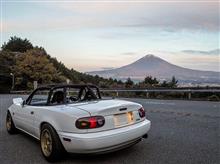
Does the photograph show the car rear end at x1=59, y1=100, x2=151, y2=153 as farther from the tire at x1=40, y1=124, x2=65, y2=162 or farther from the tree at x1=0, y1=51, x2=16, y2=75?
the tree at x1=0, y1=51, x2=16, y2=75

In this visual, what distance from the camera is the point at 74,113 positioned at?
4.75 m

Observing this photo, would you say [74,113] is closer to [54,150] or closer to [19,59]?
[54,150]

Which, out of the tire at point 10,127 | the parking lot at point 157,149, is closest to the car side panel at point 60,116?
the parking lot at point 157,149

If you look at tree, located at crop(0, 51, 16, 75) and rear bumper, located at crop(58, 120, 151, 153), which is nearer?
rear bumper, located at crop(58, 120, 151, 153)

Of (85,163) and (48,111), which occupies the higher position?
(48,111)

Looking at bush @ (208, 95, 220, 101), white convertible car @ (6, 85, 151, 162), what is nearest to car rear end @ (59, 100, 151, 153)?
white convertible car @ (6, 85, 151, 162)

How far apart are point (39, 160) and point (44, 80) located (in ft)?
199

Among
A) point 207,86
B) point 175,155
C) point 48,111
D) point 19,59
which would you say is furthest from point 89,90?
point 19,59

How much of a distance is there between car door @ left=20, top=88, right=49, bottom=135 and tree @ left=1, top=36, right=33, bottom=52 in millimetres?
99392

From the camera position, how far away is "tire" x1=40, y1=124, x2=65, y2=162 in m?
4.83

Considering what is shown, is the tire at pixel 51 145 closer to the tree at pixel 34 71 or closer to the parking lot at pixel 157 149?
the parking lot at pixel 157 149

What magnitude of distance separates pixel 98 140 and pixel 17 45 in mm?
104132

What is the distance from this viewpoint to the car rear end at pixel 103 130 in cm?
455

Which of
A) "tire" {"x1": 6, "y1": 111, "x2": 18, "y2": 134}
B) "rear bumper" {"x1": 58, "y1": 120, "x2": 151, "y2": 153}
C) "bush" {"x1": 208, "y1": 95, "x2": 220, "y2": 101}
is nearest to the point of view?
"rear bumper" {"x1": 58, "y1": 120, "x2": 151, "y2": 153}
